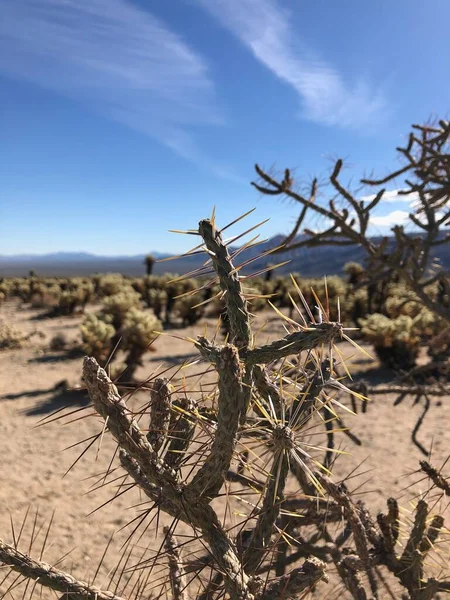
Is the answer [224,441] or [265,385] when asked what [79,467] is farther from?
[224,441]

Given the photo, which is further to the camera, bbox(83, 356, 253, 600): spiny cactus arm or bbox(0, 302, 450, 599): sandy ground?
bbox(0, 302, 450, 599): sandy ground

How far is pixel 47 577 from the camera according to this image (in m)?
1.46

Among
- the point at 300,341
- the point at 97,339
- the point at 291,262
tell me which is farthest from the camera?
the point at 97,339

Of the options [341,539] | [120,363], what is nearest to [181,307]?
[120,363]

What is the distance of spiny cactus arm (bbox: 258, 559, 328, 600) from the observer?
4.61 ft

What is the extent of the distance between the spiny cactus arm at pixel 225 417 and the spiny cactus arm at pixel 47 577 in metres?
0.58

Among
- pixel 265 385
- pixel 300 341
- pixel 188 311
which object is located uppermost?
pixel 300 341

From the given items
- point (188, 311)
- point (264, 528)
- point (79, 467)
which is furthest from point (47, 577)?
point (188, 311)

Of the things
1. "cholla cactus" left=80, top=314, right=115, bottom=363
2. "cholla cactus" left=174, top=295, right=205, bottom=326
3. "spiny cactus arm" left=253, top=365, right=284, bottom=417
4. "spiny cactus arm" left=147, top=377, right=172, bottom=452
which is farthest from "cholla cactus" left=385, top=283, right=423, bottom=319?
"cholla cactus" left=174, top=295, right=205, bottom=326

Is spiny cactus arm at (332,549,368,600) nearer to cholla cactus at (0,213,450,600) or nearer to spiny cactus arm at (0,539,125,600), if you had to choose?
cholla cactus at (0,213,450,600)

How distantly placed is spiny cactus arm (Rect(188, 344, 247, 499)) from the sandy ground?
119 centimetres

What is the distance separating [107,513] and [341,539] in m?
2.90

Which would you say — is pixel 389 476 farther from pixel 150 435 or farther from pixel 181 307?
pixel 181 307

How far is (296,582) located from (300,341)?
2.95ft
